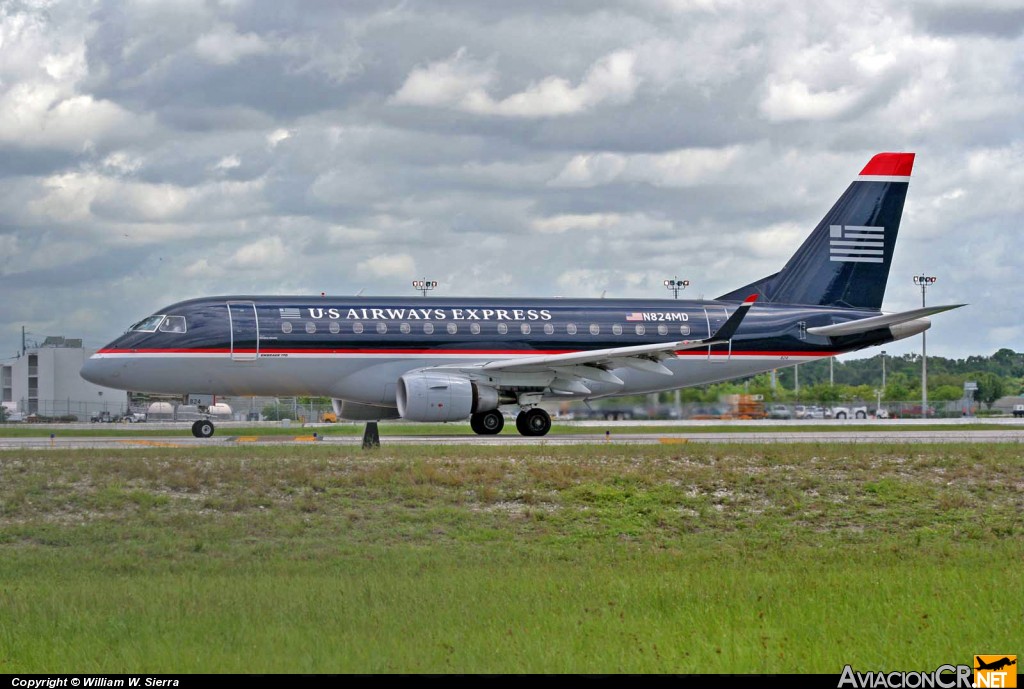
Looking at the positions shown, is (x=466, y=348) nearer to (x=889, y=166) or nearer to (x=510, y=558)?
(x=889, y=166)

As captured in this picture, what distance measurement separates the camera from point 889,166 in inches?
1613

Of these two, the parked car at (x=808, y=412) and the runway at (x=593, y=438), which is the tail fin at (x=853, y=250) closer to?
the runway at (x=593, y=438)

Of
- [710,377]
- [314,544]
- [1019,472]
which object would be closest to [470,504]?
[314,544]

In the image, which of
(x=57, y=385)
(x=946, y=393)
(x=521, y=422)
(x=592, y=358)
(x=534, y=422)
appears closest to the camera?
(x=592, y=358)

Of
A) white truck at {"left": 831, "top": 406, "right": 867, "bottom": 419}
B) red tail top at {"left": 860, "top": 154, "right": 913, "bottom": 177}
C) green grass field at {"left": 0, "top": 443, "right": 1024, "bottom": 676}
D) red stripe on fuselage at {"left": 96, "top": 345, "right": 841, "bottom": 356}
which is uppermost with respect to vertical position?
red tail top at {"left": 860, "top": 154, "right": 913, "bottom": 177}

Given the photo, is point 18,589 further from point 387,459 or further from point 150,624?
point 387,459

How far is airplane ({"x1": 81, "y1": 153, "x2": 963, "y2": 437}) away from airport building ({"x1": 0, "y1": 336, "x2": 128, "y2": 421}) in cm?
6948

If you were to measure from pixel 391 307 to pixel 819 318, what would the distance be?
13.7 metres

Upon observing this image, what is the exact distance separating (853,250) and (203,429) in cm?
2174

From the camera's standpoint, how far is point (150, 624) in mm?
11750

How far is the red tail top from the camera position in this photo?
4072 centimetres

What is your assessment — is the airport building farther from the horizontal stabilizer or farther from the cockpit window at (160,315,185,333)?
the horizontal stabilizer

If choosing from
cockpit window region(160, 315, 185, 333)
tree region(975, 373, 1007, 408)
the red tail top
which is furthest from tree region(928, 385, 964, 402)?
cockpit window region(160, 315, 185, 333)

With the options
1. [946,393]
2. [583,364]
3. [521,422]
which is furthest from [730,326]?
[946,393]
